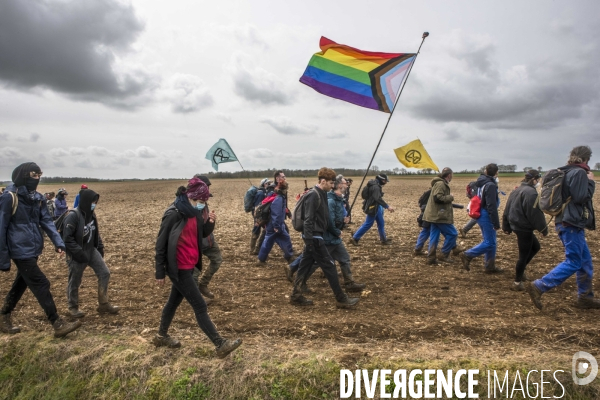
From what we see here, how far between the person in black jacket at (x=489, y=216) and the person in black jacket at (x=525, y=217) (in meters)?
0.54

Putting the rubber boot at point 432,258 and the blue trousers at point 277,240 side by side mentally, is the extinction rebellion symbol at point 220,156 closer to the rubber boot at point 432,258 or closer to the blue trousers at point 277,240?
the blue trousers at point 277,240

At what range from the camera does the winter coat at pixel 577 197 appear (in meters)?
5.47

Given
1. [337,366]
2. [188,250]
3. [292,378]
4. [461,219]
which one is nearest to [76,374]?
[188,250]

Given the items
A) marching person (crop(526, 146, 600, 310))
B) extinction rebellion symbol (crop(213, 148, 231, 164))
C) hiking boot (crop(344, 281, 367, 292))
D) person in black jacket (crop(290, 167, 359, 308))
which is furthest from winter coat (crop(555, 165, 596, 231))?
extinction rebellion symbol (crop(213, 148, 231, 164))

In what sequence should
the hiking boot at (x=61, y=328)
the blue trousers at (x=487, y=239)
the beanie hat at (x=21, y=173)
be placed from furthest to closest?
1. the blue trousers at (x=487, y=239)
2. the hiking boot at (x=61, y=328)
3. the beanie hat at (x=21, y=173)

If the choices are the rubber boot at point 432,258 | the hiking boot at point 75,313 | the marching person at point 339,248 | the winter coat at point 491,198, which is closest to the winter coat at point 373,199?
the rubber boot at point 432,258

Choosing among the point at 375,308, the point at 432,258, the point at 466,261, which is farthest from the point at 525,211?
the point at 375,308

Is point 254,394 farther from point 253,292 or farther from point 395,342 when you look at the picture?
point 253,292

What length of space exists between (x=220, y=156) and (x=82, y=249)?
242 inches

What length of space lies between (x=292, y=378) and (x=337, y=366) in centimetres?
51

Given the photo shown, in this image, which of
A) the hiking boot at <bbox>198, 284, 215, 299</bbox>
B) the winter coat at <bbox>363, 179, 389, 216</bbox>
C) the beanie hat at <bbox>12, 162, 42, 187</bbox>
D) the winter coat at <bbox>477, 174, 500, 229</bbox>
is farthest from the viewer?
the winter coat at <bbox>363, 179, 389, 216</bbox>

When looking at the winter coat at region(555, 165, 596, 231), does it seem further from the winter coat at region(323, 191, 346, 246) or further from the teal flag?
the teal flag

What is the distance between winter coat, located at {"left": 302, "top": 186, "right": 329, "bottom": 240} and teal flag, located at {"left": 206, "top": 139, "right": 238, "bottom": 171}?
578 centimetres

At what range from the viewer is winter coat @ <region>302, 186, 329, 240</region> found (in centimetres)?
582
